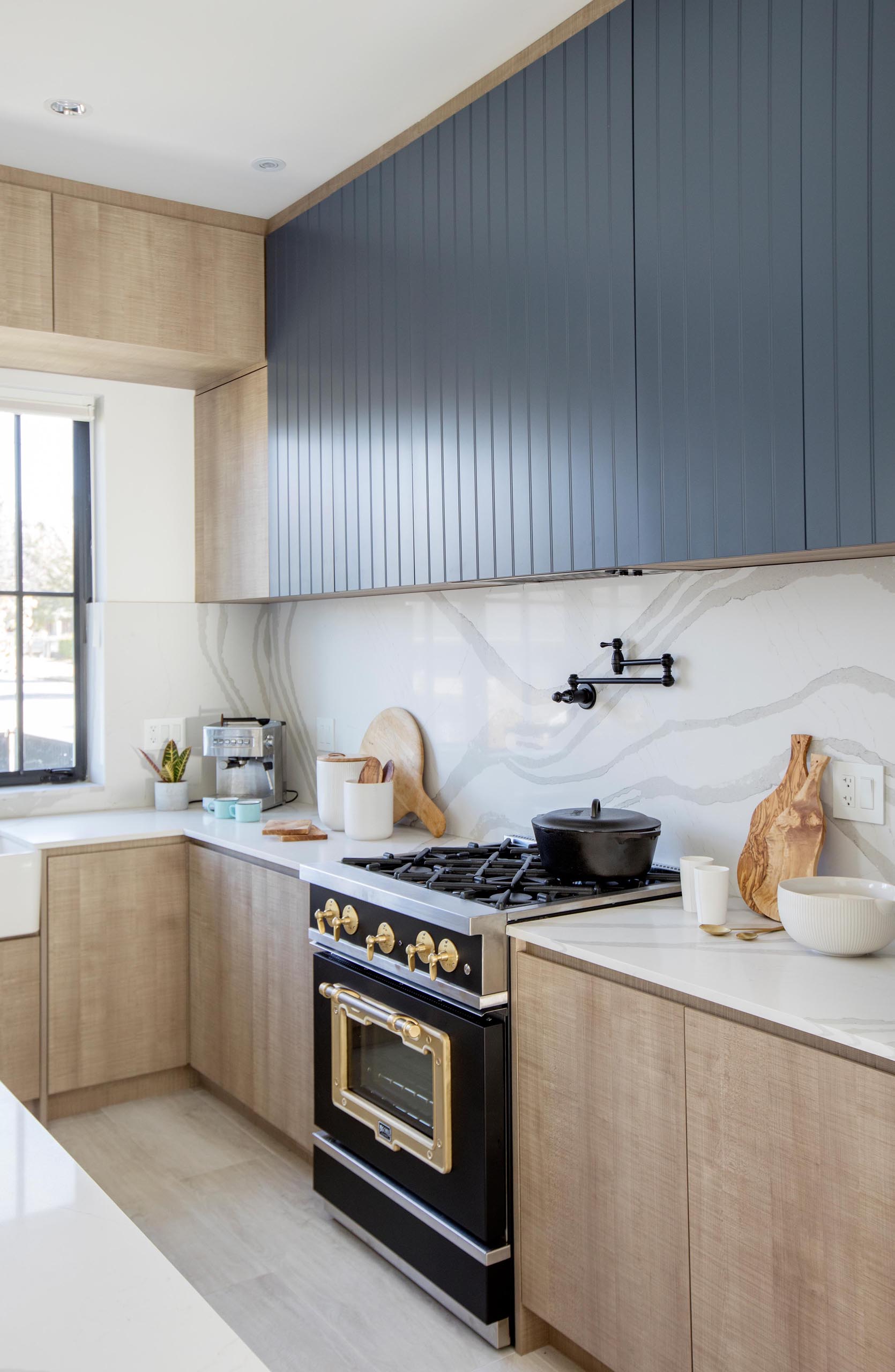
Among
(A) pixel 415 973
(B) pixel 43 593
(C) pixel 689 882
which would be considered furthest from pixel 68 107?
(C) pixel 689 882

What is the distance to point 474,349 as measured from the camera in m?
2.55

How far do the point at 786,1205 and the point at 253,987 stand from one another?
1787 mm

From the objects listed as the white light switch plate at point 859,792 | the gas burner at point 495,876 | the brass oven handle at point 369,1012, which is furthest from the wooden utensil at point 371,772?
the white light switch plate at point 859,792

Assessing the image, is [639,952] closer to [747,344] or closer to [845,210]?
[747,344]

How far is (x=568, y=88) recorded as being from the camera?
227cm

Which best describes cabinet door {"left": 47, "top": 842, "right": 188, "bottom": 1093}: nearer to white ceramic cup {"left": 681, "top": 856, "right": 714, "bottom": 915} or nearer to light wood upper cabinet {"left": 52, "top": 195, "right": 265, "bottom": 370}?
light wood upper cabinet {"left": 52, "top": 195, "right": 265, "bottom": 370}

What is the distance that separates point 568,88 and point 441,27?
1.10 ft

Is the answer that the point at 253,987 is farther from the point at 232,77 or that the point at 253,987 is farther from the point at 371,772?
the point at 232,77

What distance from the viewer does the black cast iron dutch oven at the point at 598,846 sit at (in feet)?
7.36

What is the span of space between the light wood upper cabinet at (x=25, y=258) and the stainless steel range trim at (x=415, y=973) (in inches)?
75.3

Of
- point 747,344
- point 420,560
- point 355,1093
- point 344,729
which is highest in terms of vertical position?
point 747,344

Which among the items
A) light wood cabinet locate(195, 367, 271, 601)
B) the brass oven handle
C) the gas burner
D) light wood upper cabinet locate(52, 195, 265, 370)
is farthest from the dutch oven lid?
light wood upper cabinet locate(52, 195, 265, 370)

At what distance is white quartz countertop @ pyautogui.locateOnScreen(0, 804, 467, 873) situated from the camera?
292 cm

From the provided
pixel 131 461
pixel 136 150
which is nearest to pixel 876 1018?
pixel 136 150
